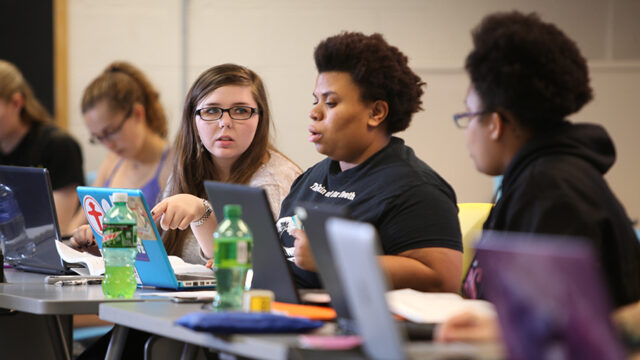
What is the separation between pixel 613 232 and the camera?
126 cm

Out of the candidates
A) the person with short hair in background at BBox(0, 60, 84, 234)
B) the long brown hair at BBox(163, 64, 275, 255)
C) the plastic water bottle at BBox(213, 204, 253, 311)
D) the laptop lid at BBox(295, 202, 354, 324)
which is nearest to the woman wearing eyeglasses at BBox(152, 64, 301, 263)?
the long brown hair at BBox(163, 64, 275, 255)

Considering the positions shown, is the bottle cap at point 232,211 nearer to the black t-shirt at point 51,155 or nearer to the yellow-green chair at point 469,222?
the yellow-green chair at point 469,222

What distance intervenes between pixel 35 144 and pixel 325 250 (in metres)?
2.67

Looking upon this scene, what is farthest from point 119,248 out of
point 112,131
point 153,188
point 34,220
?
point 112,131

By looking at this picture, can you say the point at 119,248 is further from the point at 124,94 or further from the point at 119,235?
the point at 124,94

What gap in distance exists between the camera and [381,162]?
1.86 metres

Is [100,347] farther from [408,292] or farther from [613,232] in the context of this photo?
[613,232]

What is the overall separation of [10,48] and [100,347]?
302 cm

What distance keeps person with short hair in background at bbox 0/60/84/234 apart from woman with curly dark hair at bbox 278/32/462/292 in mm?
1936

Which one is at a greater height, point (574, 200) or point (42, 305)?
point (574, 200)

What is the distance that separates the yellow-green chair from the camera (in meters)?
2.09

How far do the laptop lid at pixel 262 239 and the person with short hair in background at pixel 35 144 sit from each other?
217 cm

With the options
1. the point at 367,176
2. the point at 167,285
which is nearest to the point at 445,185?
the point at 367,176

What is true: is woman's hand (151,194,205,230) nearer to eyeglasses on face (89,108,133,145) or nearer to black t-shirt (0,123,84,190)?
eyeglasses on face (89,108,133,145)
